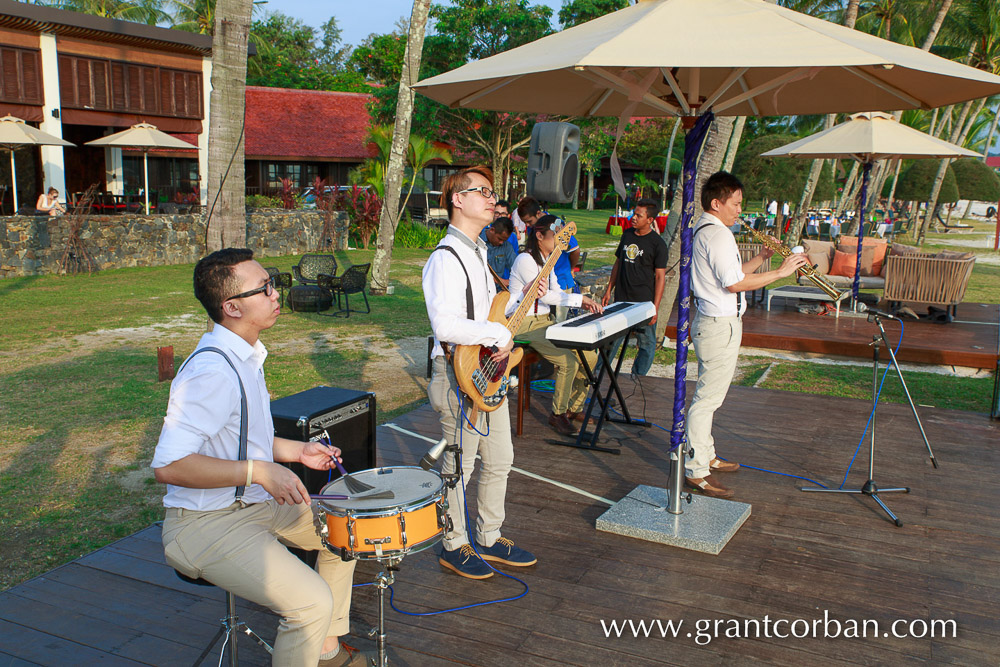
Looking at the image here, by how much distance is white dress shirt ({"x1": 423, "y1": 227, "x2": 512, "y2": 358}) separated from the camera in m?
3.48

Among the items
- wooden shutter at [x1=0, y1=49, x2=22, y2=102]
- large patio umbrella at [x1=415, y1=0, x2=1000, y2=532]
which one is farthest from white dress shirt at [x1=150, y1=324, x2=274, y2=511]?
wooden shutter at [x1=0, y1=49, x2=22, y2=102]

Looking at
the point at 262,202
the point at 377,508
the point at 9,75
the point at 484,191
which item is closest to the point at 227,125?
the point at 484,191

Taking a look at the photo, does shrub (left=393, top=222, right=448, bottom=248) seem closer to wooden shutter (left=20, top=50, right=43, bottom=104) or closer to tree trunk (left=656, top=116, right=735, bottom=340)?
wooden shutter (left=20, top=50, right=43, bottom=104)

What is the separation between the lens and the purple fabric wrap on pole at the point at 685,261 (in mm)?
4273

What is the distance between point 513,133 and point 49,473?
26986mm

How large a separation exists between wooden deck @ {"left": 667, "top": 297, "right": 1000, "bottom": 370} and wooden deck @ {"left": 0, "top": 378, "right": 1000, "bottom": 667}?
396cm

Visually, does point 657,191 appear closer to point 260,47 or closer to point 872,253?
point 260,47

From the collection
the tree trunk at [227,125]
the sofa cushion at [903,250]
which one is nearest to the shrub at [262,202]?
the tree trunk at [227,125]

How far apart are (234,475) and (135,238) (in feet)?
58.5

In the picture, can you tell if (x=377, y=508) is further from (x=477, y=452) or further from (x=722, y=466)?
(x=722, y=466)

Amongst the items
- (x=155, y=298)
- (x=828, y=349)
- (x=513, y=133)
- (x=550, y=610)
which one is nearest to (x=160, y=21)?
(x=513, y=133)

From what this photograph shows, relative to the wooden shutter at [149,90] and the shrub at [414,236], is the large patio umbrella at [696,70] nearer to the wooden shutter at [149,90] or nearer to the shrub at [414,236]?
the shrub at [414,236]

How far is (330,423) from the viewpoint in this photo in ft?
13.2

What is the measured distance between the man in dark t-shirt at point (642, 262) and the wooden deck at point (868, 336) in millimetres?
1884
